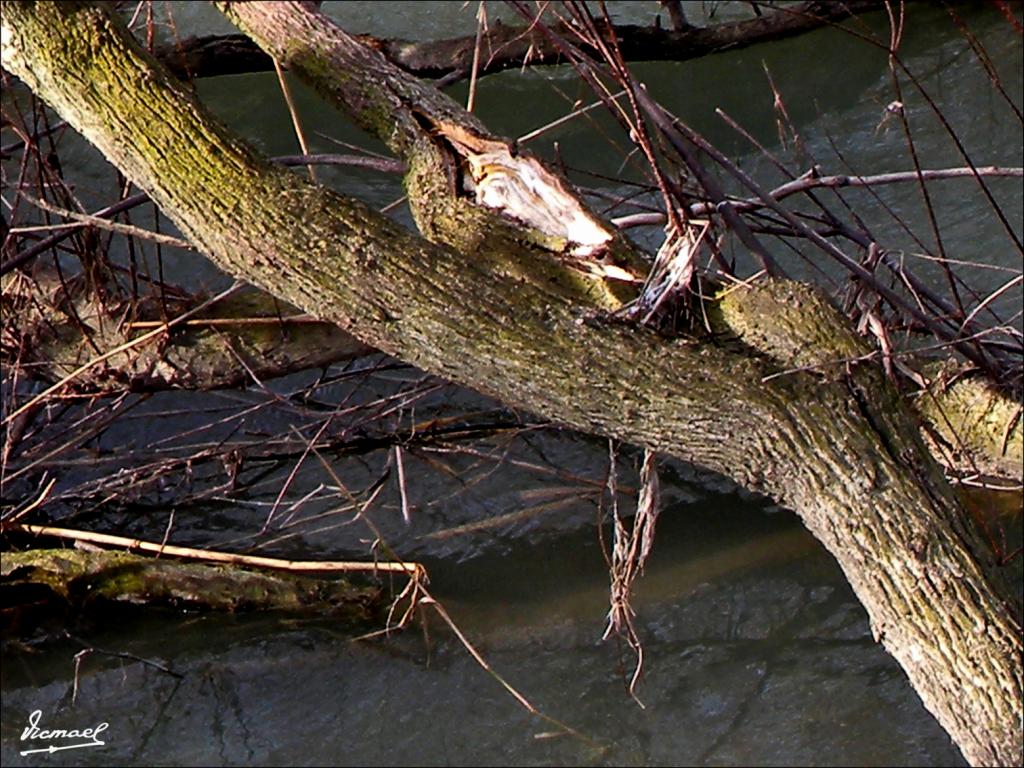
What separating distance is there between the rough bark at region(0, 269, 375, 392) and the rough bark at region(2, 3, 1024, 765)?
80cm

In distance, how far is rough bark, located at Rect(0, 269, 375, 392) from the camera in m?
3.30

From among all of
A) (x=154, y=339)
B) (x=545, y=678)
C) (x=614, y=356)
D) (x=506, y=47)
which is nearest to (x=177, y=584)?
(x=154, y=339)

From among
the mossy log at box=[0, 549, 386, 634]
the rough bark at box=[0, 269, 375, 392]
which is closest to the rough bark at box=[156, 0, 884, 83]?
the rough bark at box=[0, 269, 375, 392]

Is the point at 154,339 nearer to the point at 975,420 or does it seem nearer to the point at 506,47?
the point at 506,47

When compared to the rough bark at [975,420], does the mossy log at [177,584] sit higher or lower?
lower

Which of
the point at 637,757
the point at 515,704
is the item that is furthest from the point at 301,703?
the point at 637,757

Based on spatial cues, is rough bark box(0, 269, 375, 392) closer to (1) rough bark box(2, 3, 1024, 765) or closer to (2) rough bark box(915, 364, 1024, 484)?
(1) rough bark box(2, 3, 1024, 765)

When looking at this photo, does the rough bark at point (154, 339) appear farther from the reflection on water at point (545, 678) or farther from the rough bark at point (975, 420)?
the rough bark at point (975, 420)

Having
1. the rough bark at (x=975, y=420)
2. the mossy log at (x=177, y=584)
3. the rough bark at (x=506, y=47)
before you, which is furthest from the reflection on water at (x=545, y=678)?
the rough bark at (x=506, y=47)

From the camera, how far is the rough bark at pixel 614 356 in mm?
2076

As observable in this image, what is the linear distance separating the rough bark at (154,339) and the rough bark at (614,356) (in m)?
0.80

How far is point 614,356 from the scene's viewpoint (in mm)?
2232

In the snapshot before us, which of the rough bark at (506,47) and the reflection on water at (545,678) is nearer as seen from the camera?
the reflection on water at (545,678)

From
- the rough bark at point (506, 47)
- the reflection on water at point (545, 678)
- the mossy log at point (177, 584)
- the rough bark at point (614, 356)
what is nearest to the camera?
the rough bark at point (614, 356)
